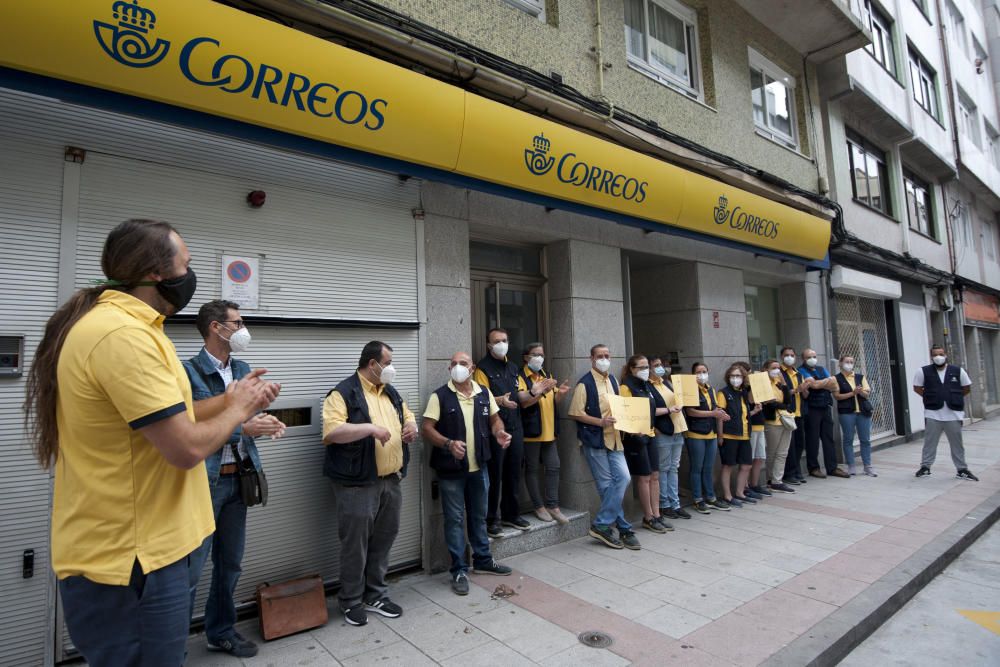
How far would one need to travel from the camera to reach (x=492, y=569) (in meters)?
4.94

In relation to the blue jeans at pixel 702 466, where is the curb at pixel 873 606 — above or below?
below

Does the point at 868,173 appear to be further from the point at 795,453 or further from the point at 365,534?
the point at 365,534

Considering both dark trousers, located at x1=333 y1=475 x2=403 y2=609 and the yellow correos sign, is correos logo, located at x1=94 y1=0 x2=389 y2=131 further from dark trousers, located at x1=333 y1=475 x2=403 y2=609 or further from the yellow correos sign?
dark trousers, located at x1=333 y1=475 x2=403 y2=609

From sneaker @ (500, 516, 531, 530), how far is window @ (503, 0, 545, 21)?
5825 millimetres

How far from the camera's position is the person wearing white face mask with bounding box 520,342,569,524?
5875mm

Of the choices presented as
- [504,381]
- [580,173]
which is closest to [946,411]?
[580,173]

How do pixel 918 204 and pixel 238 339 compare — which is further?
pixel 918 204

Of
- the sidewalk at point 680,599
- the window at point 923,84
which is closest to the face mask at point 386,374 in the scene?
the sidewalk at point 680,599

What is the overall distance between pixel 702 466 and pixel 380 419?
4823mm

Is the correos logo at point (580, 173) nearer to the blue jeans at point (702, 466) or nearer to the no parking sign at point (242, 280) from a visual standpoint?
the no parking sign at point (242, 280)

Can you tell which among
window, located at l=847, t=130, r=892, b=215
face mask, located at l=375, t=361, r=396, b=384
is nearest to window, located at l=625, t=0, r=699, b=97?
window, located at l=847, t=130, r=892, b=215

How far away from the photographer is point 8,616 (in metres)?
3.26

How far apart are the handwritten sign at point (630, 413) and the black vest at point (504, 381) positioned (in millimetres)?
1079

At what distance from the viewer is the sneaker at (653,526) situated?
6.30 meters
